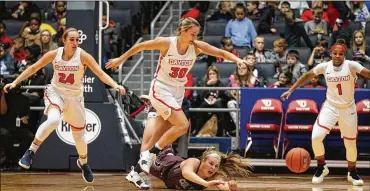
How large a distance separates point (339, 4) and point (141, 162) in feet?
28.0

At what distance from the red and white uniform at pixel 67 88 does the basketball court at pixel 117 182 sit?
3.26 ft

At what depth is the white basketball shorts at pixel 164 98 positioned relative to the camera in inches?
457

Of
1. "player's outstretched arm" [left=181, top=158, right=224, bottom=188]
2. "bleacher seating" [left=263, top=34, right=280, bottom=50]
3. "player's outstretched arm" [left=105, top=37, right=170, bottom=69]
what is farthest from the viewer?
"bleacher seating" [left=263, top=34, right=280, bottom=50]

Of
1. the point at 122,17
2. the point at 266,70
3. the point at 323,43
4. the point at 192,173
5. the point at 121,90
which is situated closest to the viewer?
the point at 192,173

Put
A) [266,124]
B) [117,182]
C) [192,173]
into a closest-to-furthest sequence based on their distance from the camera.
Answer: [192,173] < [117,182] < [266,124]

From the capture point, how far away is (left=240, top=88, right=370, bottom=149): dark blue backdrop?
1577cm

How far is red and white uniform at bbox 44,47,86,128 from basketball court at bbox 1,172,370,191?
3.26 feet

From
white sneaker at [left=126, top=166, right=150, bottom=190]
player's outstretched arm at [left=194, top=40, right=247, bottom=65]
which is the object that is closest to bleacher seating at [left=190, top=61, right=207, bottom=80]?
player's outstretched arm at [left=194, top=40, right=247, bottom=65]

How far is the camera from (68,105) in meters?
12.4

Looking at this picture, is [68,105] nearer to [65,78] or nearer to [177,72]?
[65,78]

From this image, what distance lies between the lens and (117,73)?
728 inches

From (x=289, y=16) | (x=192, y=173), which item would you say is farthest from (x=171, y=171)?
(x=289, y=16)

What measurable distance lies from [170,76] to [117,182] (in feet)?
6.33

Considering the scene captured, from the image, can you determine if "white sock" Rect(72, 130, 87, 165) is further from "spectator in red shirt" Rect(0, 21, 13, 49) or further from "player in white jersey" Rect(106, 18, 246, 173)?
"spectator in red shirt" Rect(0, 21, 13, 49)
